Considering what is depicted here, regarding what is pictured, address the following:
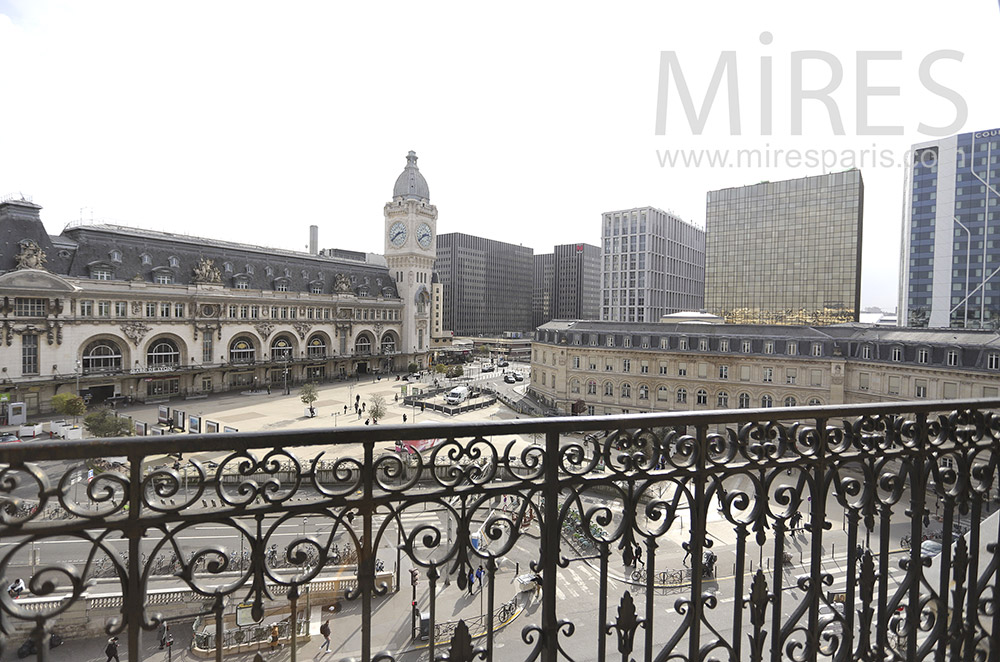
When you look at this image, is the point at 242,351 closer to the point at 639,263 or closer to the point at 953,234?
the point at 639,263

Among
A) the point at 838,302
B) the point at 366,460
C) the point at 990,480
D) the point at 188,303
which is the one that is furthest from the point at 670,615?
the point at 838,302

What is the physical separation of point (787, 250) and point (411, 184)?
205ft

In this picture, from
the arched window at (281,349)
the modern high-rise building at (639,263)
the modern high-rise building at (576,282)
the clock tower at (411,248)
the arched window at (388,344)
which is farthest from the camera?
the modern high-rise building at (576,282)

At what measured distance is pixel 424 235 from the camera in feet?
214

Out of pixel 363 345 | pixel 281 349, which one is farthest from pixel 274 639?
pixel 363 345

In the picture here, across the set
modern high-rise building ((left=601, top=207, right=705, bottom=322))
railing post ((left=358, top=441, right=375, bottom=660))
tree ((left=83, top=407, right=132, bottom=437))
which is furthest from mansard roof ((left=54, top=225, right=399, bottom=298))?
railing post ((left=358, top=441, right=375, bottom=660))

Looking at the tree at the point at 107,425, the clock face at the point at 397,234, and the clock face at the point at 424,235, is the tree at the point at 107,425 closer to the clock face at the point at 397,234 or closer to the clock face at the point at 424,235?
the clock face at the point at 397,234

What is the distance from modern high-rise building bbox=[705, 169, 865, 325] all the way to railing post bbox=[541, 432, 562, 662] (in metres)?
92.0

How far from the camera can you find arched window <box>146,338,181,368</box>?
136 feet

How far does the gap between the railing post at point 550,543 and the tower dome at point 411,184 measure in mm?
63830

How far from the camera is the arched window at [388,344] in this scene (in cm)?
6277

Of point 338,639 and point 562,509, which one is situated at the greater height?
point 562,509

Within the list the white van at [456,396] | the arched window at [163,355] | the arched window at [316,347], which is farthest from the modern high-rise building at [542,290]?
the arched window at [163,355]

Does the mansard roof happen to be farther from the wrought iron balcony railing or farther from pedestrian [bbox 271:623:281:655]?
the wrought iron balcony railing
